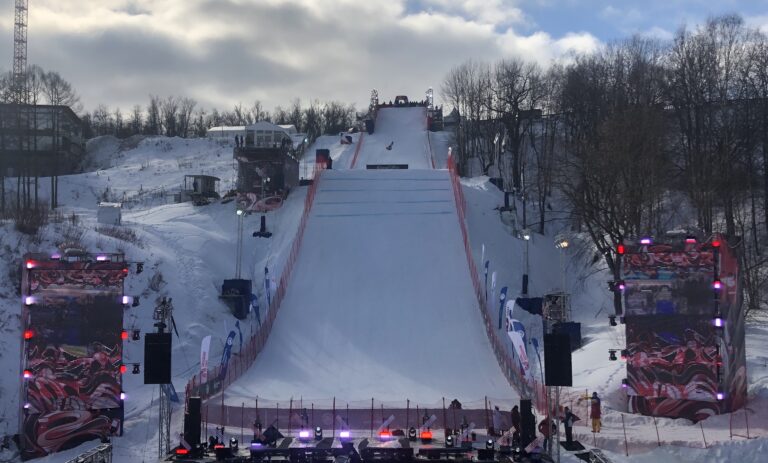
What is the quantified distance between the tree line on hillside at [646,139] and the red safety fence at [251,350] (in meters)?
13.1

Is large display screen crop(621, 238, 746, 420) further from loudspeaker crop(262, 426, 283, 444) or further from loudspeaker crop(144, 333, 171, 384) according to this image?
loudspeaker crop(144, 333, 171, 384)

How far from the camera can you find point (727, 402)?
2041cm

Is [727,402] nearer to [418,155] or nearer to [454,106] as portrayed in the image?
[418,155]

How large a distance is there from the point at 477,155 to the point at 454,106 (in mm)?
10342

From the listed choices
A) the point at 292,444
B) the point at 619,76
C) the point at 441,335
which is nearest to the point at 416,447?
the point at 292,444

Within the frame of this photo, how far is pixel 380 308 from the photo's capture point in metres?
32.7

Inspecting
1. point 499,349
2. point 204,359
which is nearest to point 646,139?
point 499,349

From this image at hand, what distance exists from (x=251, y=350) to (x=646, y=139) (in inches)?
757

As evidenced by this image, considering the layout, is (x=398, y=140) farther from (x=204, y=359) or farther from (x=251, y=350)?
(x=204, y=359)

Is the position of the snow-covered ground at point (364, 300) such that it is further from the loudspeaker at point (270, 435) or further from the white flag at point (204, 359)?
the loudspeaker at point (270, 435)

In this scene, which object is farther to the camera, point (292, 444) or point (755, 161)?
point (755, 161)

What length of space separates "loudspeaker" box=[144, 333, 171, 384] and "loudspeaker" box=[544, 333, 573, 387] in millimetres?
9058

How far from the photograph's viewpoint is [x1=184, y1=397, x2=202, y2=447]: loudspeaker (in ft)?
61.3

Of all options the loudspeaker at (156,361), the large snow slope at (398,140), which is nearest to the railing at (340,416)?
the loudspeaker at (156,361)
